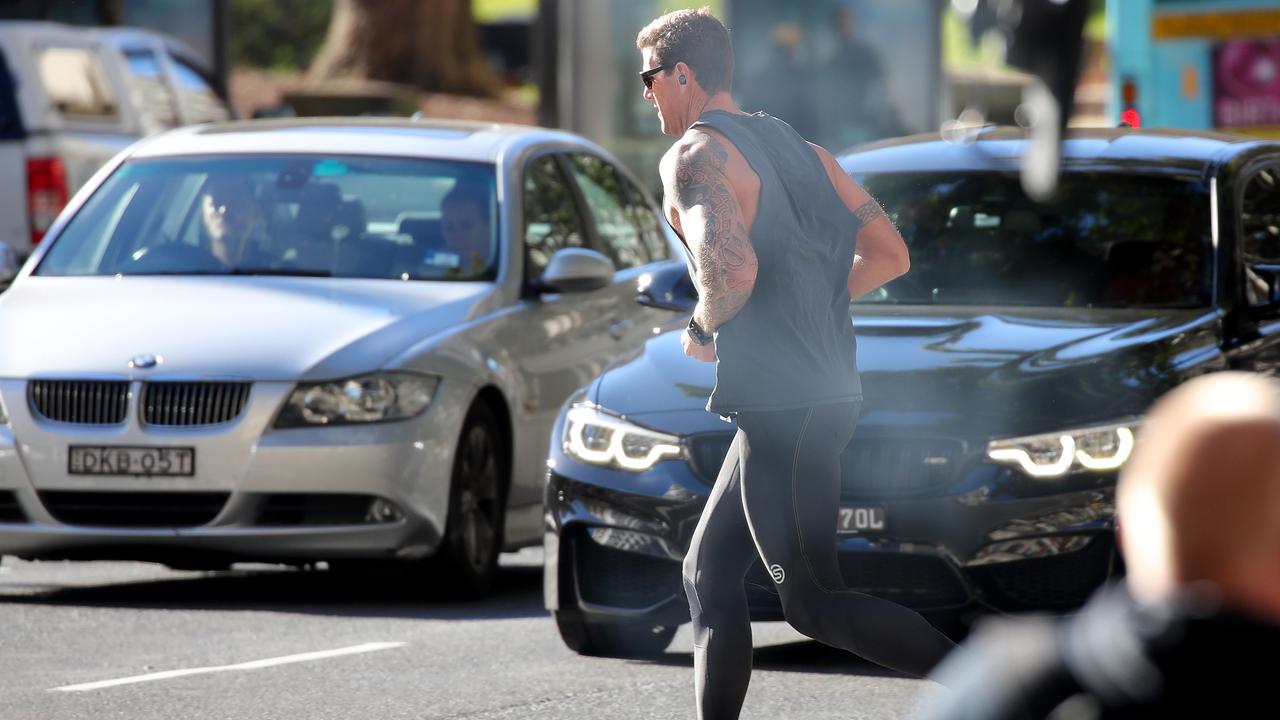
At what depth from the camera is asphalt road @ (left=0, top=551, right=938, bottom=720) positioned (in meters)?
6.46

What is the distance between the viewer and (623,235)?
10516 mm

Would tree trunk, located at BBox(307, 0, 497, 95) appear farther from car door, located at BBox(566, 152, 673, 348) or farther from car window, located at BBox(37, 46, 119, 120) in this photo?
car door, located at BBox(566, 152, 673, 348)

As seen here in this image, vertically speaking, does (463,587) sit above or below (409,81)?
above

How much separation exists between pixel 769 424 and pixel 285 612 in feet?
11.2

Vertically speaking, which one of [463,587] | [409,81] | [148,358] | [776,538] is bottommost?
[409,81]

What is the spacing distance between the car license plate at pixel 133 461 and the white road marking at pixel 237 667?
3.41 feet

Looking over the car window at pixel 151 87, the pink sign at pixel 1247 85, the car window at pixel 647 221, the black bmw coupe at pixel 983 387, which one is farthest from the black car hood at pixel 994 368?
the pink sign at pixel 1247 85

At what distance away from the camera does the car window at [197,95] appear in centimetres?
1823

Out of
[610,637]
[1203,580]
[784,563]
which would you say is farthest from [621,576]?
[1203,580]

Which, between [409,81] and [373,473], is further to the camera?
[409,81]

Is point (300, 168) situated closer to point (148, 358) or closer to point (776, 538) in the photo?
point (148, 358)

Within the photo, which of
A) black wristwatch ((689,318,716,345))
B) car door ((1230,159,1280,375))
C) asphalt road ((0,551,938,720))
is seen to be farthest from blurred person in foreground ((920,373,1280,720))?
car door ((1230,159,1280,375))

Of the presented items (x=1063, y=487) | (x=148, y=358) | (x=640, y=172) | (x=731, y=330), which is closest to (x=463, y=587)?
(x=148, y=358)

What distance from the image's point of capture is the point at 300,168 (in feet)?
31.3
